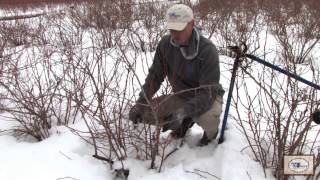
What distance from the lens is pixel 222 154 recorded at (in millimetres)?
2572

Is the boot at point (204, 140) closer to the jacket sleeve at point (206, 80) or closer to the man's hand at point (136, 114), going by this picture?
the jacket sleeve at point (206, 80)

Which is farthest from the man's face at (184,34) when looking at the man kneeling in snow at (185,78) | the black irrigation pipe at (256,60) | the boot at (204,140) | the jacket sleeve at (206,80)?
the boot at (204,140)

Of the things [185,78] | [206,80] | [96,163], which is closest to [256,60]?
[206,80]

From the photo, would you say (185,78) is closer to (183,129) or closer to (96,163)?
(183,129)

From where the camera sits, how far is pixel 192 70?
279 centimetres

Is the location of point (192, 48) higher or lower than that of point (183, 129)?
higher

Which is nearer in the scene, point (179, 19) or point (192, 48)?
point (179, 19)

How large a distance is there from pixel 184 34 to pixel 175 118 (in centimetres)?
54

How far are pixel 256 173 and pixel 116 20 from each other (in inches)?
191

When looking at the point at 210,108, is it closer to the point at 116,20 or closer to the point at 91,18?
the point at 116,20

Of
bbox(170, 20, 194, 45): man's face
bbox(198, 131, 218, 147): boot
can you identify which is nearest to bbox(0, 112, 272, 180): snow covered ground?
bbox(198, 131, 218, 147): boot

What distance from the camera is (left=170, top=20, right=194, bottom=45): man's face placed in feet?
8.65

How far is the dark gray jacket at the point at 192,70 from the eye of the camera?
2631 millimetres

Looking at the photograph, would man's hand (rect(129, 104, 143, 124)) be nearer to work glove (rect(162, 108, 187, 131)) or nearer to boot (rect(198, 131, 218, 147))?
work glove (rect(162, 108, 187, 131))
